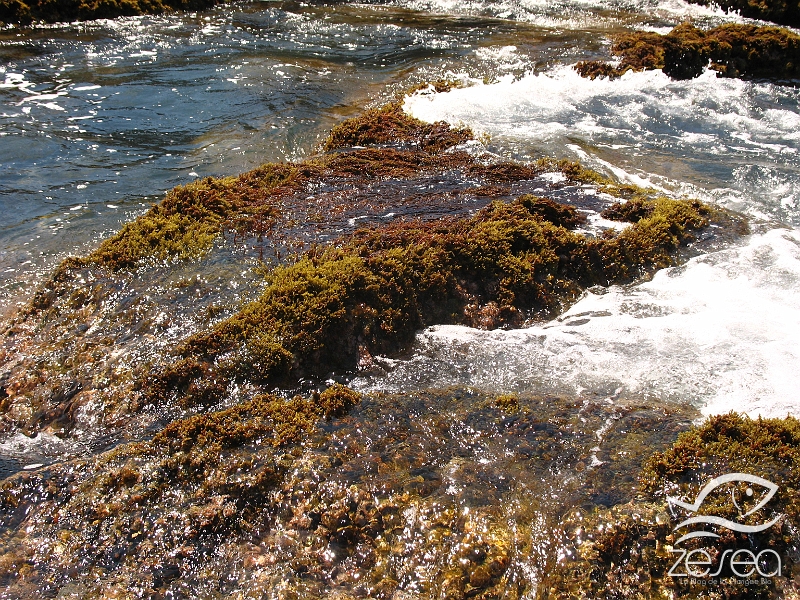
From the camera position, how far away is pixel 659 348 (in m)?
6.42

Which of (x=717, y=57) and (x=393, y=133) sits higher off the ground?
(x=717, y=57)

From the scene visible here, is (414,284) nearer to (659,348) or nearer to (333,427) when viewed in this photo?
(333,427)

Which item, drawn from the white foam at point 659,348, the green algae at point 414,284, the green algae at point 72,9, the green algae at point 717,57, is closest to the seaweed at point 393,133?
the green algae at point 414,284

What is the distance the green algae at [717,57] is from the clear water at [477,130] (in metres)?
0.60

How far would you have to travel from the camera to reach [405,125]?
12453mm

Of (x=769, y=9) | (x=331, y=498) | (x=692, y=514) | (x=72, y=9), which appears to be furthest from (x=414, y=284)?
(x=769, y=9)

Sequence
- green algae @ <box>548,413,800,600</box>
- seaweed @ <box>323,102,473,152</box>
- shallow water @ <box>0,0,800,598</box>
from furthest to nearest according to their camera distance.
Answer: seaweed @ <box>323,102,473,152</box> < shallow water @ <box>0,0,800,598</box> < green algae @ <box>548,413,800,600</box>

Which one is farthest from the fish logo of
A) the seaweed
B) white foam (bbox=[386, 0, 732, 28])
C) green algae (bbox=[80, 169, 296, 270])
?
white foam (bbox=[386, 0, 732, 28])

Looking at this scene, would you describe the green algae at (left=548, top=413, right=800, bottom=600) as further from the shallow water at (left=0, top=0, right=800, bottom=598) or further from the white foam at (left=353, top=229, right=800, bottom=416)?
the white foam at (left=353, top=229, right=800, bottom=416)

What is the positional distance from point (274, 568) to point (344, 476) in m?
0.94

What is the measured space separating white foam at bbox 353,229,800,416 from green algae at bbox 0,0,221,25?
22.2 metres

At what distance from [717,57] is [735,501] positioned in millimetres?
16387

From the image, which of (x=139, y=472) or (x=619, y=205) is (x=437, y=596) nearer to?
(x=139, y=472)

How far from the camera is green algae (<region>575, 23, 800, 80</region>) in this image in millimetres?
15836
